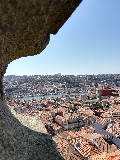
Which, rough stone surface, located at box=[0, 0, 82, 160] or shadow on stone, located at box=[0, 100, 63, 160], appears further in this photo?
shadow on stone, located at box=[0, 100, 63, 160]

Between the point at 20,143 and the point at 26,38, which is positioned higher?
the point at 26,38

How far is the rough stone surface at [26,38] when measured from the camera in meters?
3.03

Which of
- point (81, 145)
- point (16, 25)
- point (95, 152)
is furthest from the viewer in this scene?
point (81, 145)

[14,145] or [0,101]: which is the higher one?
[0,101]

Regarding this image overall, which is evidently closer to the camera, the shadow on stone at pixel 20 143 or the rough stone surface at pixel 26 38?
the rough stone surface at pixel 26 38

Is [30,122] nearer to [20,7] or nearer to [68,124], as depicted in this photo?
[20,7]

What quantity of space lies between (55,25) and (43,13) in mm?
637

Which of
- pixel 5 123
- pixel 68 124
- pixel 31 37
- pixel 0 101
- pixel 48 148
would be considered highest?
pixel 31 37

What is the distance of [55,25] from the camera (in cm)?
386

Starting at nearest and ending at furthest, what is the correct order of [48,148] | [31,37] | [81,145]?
1. [31,37]
2. [48,148]
3. [81,145]

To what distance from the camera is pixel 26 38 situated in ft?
12.1

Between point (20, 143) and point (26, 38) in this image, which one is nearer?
point (26, 38)

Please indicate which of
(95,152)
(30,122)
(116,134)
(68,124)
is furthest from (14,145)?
(68,124)

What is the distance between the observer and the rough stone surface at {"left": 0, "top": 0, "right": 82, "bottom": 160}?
3.03 m
